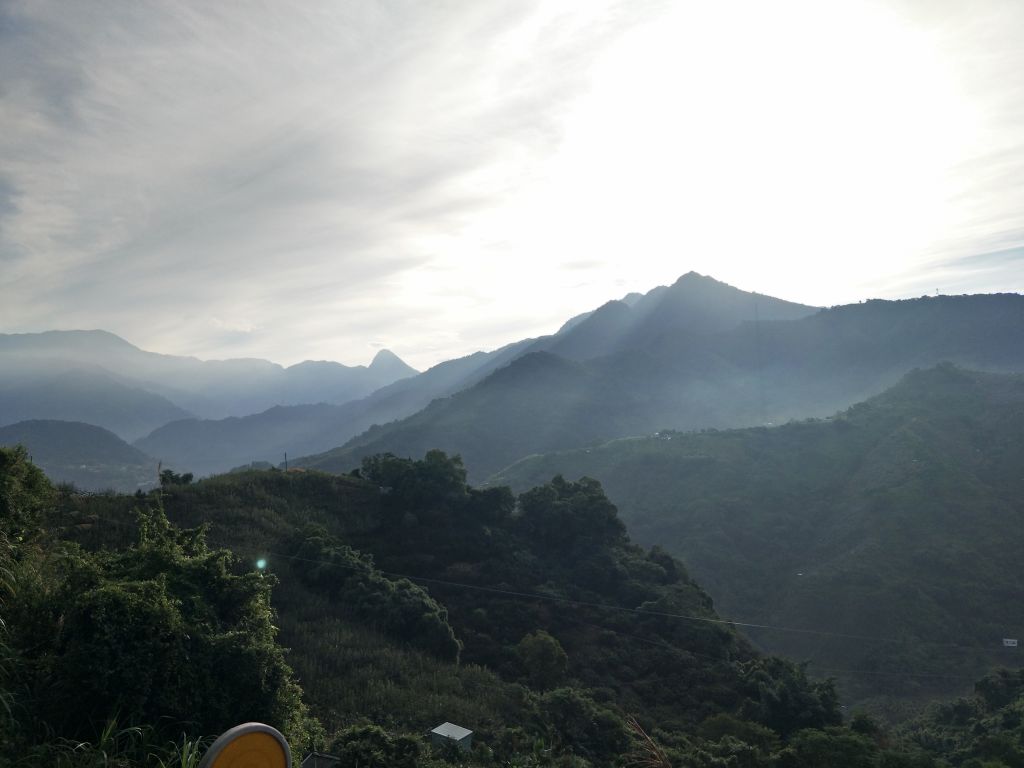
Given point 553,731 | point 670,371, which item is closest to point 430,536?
point 553,731

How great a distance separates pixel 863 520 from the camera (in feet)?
165

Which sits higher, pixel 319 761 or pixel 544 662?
pixel 319 761

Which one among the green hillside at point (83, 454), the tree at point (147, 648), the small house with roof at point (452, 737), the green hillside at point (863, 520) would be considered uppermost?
the green hillside at point (83, 454)

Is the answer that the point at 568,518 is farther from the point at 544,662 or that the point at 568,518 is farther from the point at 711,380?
the point at 711,380

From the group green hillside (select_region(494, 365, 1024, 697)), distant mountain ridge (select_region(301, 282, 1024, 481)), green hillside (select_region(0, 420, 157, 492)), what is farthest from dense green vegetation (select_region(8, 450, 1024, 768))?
green hillside (select_region(0, 420, 157, 492))

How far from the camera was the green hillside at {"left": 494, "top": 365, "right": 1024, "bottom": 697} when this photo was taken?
118 feet

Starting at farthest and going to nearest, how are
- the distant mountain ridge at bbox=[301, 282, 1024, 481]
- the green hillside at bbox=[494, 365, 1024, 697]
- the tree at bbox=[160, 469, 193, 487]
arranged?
the distant mountain ridge at bbox=[301, 282, 1024, 481], the green hillside at bbox=[494, 365, 1024, 697], the tree at bbox=[160, 469, 193, 487]

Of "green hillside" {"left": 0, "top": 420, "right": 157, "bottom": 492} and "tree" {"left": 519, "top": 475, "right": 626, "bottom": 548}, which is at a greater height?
"green hillside" {"left": 0, "top": 420, "right": 157, "bottom": 492}

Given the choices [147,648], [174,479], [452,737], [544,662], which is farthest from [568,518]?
[147,648]

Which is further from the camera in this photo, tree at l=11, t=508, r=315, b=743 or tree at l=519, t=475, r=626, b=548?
tree at l=519, t=475, r=626, b=548

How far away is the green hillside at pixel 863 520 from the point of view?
118 ft

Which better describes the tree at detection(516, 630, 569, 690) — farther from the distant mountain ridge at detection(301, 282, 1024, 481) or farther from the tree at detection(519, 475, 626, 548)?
the distant mountain ridge at detection(301, 282, 1024, 481)

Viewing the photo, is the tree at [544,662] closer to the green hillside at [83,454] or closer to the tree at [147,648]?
the tree at [147,648]

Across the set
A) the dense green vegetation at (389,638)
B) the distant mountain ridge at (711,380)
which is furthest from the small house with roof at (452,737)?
the distant mountain ridge at (711,380)
